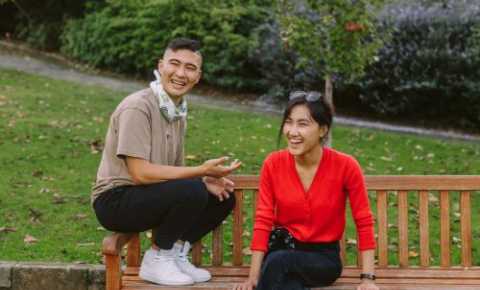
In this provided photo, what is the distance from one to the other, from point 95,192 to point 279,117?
24.2ft

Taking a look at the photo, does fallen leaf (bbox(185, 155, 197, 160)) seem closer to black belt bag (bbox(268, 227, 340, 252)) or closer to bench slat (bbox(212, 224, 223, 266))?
bench slat (bbox(212, 224, 223, 266))

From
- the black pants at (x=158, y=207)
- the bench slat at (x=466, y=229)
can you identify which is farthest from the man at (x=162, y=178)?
the bench slat at (x=466, y=229)

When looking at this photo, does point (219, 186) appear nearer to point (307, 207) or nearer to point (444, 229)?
point (307, 207)

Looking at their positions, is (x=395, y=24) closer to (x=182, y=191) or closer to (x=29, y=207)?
(x=29, y=207)

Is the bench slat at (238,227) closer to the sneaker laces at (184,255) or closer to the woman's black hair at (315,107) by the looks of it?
the sneaker laces at (184,255)

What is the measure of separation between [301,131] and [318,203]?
0.37m

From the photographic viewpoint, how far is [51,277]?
554 cm

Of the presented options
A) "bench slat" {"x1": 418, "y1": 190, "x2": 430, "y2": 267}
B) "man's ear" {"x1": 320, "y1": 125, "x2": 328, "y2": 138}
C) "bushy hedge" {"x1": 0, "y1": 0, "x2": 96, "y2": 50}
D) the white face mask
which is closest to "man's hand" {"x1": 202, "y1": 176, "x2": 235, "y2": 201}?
the white face mask

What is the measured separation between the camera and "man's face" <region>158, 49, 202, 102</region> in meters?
4.92

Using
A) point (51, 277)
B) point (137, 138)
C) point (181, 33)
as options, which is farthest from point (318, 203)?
point (181, 33)

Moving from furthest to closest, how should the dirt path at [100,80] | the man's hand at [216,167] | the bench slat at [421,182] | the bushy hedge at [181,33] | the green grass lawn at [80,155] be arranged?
the bushy hedge at [181,33]
the dirt path at [100,80]
the green grass lawn at [80,155]
the bench slat at [421,182]
the man's hand at [216,167]

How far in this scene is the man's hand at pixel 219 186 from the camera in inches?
196

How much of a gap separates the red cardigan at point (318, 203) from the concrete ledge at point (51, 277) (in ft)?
4.28

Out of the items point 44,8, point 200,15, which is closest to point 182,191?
point 200,15
